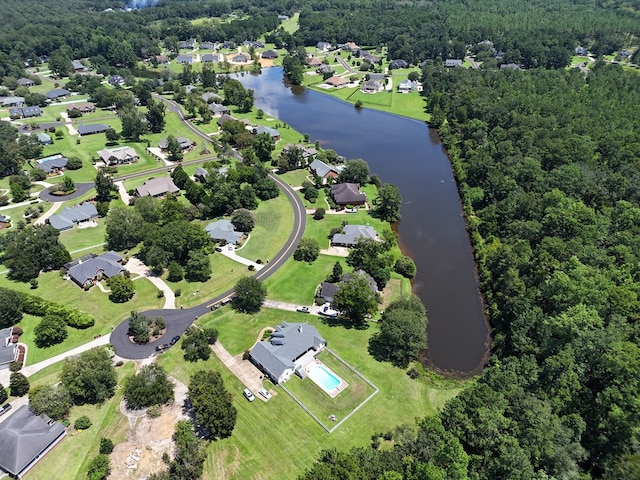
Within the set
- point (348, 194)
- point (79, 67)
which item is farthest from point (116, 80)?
point (348, 194)

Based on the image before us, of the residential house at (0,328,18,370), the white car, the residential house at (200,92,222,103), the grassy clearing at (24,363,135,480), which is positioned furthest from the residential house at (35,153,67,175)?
the white car

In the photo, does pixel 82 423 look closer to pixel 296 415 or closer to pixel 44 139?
pixel 296 415

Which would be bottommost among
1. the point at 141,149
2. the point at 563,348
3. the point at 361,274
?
the point at 141,149

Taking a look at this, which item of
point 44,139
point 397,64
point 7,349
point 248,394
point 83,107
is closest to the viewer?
point 248,394

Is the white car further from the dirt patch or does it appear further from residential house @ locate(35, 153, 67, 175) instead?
residential house @ locate(35, 153, 67, 175)

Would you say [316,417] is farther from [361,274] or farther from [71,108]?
[71,108]

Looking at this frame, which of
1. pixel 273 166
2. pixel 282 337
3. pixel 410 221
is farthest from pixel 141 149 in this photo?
pixel 282 337

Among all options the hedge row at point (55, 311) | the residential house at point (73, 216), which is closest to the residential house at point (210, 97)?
the residential house at point (73, 216)
